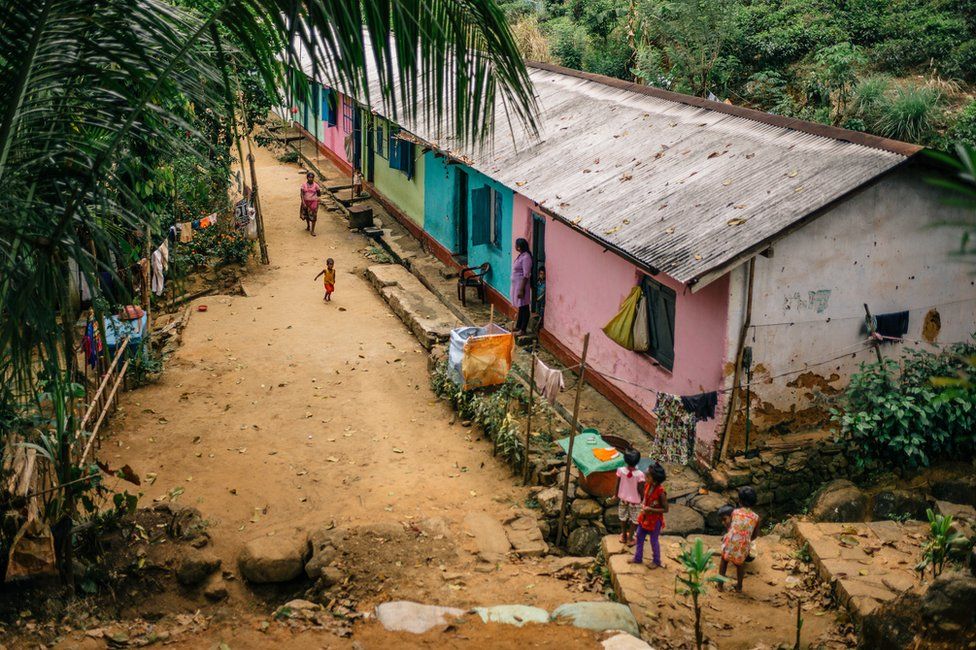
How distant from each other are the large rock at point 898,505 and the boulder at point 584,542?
3.00 meters

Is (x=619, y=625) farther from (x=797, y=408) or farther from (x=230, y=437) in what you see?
(x=230, y=437)

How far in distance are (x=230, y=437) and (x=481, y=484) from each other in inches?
133

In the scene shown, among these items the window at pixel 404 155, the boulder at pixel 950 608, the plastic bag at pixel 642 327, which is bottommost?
the boulder at pixel 950 608

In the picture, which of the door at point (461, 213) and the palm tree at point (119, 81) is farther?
the door at point (461, 213)

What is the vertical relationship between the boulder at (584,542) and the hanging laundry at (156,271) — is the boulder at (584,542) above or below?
below

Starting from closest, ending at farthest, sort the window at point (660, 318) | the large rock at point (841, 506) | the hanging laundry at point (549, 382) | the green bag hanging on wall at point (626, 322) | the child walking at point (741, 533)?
the child walking at point (741, 533), the large rock at point (841, 506), the hanging laundry at point (549, 382), the window at point (660, 318), the green bag hanging on wall at point (626, 322)

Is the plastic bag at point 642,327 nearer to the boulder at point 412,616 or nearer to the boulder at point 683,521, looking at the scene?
the boulder at point 683,521

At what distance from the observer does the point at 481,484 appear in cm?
1068

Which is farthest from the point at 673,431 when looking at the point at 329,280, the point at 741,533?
the point at 329,280

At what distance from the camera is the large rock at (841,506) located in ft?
31.9

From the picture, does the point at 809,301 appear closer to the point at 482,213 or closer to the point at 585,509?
the point at 585,509

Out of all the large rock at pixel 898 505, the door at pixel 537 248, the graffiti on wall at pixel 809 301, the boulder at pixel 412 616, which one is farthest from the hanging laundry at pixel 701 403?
the door at pixel 537 248

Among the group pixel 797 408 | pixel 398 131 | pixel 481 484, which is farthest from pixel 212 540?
pixel 398 131

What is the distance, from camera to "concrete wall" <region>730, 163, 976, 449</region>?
9.98 metres
